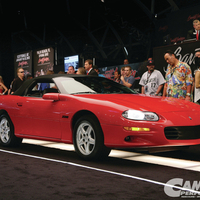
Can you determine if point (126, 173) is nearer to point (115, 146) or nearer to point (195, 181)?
point (115, 146)

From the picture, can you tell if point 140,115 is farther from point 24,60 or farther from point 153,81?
point 24,60

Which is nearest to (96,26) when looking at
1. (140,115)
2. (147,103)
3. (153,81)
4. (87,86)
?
(153,81)

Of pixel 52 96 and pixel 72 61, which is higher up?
pixel 72 61

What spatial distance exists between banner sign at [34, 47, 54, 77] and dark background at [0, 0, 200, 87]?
0.35 m

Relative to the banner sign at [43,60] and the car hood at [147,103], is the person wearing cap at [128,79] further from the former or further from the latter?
the banner sign at [43,60]

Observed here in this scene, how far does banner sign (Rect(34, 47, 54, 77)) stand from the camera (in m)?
21.4

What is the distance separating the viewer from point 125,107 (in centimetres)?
488

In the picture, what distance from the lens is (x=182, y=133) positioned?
4.84 m

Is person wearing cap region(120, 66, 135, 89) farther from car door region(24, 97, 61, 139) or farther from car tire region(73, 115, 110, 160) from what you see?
car tire region(73, 115, 110, 160)

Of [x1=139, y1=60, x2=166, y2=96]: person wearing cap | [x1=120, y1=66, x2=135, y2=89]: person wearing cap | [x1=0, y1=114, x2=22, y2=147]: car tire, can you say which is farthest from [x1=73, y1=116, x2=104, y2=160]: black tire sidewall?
[x1=120, y1=66, x2=135, y2=89]: person wearing cap

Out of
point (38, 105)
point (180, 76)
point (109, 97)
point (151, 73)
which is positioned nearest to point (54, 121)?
point (38, 105)

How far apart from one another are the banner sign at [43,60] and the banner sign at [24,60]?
545 millimetres

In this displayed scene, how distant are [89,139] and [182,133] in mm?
1305

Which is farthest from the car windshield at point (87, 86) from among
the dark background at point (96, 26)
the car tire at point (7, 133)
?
the dark background at point (96, 26)
